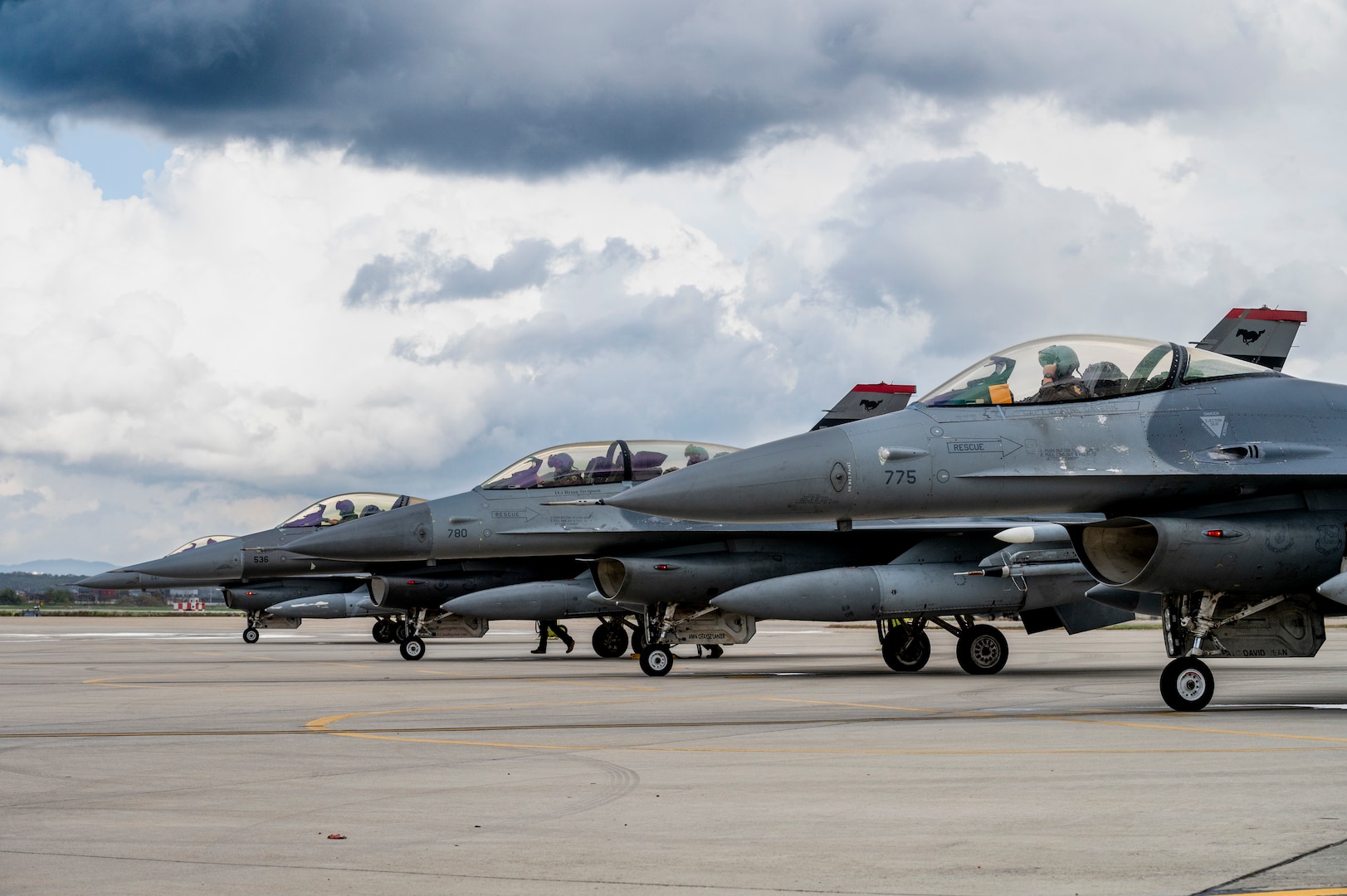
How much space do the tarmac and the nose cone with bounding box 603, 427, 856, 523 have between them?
1832 millimetres

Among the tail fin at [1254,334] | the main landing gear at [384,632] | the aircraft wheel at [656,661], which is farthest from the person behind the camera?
the main landing gear at [384,632]

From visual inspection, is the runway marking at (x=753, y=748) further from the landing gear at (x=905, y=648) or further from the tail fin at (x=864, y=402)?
the tail fin at (x=864, y=402)

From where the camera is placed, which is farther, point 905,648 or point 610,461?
point 610,461

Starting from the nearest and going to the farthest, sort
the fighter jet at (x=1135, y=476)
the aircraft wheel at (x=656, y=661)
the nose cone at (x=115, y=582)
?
1. the fighter jet at (x=1135, y=476)
2. the aircraft wheel at (x=656, y=661)
3. the nose cone at (x=115, y=582)

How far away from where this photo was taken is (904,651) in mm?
19094

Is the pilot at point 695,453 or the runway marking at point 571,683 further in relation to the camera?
the pilot at point 695,453

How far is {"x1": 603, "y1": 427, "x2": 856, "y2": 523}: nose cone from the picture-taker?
40.1 feet

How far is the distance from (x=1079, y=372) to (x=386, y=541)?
1301 cm

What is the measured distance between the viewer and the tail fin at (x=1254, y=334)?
2689cm

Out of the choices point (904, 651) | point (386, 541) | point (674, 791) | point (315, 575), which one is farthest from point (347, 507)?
point (674, 791)

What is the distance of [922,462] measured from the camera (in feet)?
39.7

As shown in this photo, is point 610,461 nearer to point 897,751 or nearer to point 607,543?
point 607,543

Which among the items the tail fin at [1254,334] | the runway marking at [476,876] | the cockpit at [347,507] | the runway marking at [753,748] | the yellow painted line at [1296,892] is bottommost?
the runway marking at [753,748]

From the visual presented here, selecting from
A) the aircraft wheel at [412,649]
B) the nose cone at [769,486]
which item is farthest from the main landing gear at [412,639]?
the nose cone at [769,486]
